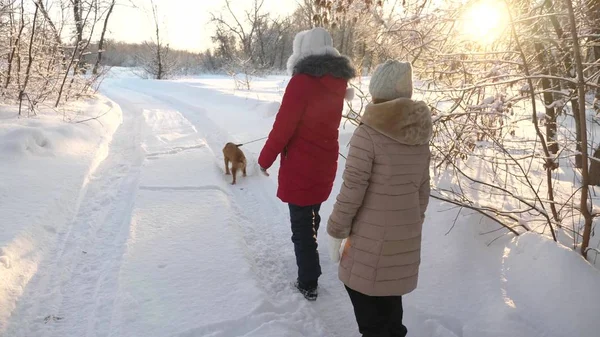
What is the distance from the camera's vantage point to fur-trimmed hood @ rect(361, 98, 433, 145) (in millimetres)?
1795

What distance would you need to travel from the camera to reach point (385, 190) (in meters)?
1.90

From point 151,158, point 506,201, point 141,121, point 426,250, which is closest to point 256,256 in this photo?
point 426,250

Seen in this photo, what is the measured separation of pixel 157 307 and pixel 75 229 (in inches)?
70.2

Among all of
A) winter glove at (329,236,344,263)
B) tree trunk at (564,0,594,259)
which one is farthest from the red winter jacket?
tree trunk at (564,0,594,259)

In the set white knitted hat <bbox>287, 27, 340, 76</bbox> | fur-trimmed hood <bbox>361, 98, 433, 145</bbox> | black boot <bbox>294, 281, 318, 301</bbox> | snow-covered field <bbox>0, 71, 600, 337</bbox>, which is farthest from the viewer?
black boot <bbox>294, 281, 318, 301</bbox>

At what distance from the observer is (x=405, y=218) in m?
1.94

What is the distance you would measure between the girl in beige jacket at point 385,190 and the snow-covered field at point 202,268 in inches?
32.7

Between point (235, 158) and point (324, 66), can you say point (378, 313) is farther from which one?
point (235, 158)

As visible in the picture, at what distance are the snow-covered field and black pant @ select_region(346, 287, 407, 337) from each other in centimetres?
52

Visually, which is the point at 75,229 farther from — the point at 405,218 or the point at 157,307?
the point at 405,218

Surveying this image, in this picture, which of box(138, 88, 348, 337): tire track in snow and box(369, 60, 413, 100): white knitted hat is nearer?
A: box(369, 60, 413, 100): white knitted hat

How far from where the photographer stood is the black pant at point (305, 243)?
2820 millimetres

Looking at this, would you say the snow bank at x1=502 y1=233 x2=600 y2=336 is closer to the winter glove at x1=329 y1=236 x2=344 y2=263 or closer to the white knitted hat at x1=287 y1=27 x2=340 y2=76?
the winter glove at x1=329 y1=236 x2=344 y2=263

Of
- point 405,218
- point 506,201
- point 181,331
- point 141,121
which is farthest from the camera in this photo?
point 141,121
